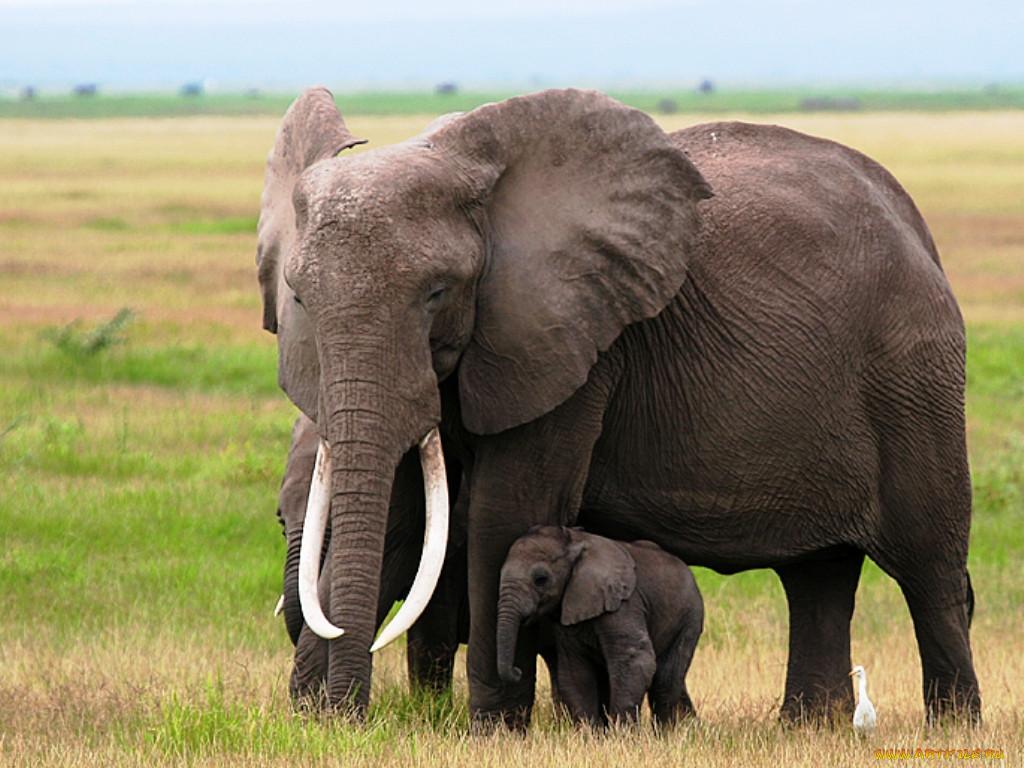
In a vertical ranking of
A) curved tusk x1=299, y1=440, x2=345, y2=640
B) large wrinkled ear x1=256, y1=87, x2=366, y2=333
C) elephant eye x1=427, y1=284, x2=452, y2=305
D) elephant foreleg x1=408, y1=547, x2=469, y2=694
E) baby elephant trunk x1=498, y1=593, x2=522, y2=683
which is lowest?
elephant foreleg x1=408, y1=547, x2=469, y2=694

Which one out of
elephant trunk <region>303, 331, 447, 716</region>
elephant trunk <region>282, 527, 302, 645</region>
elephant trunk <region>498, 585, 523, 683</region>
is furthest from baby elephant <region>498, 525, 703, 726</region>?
elephant trunk <region>282, 527, 302, 645</region>

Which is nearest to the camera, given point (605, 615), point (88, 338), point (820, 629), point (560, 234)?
point (560, 234)

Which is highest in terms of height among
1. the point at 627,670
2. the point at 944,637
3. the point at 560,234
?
the point at 560,234

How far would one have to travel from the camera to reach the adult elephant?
17.2 ft

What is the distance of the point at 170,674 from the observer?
732cm

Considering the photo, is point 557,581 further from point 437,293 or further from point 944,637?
point 944,637

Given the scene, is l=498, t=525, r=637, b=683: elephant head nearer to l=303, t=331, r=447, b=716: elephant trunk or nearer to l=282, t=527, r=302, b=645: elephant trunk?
l=303, t=331, r=447, b=716: elephant trunk

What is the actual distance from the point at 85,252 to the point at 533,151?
23.3 meters

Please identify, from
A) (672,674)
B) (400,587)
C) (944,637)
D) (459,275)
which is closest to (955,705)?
(944,637)

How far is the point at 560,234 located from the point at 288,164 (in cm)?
121

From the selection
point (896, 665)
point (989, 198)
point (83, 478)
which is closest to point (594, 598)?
point (896, 665)

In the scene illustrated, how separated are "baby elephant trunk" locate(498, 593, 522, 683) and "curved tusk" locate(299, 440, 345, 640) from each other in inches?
29.8

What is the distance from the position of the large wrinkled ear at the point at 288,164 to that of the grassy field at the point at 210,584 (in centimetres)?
148

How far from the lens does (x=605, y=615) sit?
607cm
